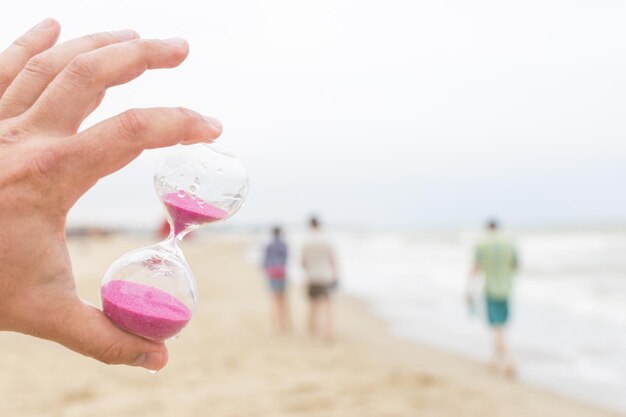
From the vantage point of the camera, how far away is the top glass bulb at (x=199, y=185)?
5.81 ft

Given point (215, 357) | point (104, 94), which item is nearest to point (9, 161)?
point (104, 94)

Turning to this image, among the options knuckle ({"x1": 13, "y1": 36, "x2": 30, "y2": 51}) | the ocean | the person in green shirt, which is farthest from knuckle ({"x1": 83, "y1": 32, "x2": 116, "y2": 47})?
the person in green shirt

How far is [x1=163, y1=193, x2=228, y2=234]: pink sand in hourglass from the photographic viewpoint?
5.78 ft

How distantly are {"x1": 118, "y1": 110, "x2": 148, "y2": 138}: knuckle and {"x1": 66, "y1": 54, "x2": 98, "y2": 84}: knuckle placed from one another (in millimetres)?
128

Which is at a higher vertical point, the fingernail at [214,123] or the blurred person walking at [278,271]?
the fingernail at [214,123]

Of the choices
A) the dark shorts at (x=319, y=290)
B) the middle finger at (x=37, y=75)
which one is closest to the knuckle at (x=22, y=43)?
the middle finger at (x=37, y=75)

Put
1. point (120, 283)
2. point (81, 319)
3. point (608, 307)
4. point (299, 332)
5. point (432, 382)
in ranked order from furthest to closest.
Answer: point (608, 307), point (299, 332), point (432, 382), point (120, 283), point (81, 319)

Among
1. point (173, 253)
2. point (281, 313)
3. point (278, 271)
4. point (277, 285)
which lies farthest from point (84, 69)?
point (281, 313)

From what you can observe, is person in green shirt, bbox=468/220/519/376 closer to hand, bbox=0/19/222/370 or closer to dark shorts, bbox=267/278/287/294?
dark shorts, bbox=267/278/287/294

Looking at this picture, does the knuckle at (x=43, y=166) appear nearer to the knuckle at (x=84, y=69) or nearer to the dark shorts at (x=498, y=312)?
the knuckle at (x=84, y=69)

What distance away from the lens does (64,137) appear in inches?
55.6

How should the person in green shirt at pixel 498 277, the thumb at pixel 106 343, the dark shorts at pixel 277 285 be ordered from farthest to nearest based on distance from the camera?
the dark shorts at pixel 277 285
the person in green shirt at pixel 498 277
the thumb at pixel 106 343

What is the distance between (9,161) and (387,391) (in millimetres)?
6419

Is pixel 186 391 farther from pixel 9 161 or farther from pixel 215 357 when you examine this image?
pixel 9 161
